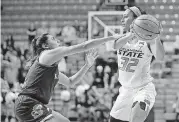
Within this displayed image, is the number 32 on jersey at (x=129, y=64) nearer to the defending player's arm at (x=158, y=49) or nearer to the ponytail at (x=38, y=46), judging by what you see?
the defending player's arm at (x=158, y=49)

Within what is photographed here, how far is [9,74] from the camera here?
10.9 meters

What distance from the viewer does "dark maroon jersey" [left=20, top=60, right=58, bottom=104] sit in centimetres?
430

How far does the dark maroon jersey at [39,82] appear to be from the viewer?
4.30m

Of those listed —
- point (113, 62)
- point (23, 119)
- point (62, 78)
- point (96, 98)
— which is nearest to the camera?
point (23, 119)

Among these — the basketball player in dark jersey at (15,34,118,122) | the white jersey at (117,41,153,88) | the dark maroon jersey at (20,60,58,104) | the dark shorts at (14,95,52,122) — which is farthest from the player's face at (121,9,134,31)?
the dark shorts at (14,95,52,122)

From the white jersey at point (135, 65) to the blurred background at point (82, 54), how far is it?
4.94 m

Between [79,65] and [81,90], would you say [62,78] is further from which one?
[79,65]

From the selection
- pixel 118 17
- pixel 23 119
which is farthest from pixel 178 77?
pixel 23 119

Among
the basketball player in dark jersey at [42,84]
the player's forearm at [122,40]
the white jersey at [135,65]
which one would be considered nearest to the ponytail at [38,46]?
the basketball player in dark jersey at [42,84]

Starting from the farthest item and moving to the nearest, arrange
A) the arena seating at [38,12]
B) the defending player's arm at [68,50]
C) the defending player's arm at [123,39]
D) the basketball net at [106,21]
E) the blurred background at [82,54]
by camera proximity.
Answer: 1. the arena seating at [38,12]
2. the basketball net at [106,21]
3. the blurred background at [82,54]
4. the defending player's arm at [123,39]
5. the defending player's arm at [68,50]

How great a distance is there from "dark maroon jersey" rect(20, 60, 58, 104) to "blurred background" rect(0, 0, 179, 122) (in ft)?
17.6

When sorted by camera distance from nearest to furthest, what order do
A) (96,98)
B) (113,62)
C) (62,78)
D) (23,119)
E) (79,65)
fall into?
(23,119) < (62,78) < (96,98) < (113,62) < (79,65)

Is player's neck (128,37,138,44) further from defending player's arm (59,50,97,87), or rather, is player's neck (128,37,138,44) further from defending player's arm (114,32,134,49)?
defending player's arm (59,50,97,87)

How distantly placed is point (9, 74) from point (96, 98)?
2.48 m
